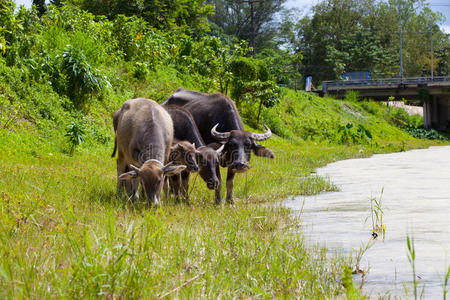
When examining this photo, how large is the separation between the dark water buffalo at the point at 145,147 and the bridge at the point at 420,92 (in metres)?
43.2

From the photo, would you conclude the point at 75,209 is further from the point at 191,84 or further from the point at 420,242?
the point at 191,84

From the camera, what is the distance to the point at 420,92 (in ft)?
162

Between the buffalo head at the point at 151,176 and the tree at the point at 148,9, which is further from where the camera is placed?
the tree at the point at 148,9

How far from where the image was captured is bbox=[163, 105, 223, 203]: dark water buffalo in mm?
6789

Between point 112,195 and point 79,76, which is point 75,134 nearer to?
point 79,76


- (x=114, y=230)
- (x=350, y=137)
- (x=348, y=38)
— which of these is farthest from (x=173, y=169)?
(x=348, y=38)

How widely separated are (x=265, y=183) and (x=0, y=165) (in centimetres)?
479

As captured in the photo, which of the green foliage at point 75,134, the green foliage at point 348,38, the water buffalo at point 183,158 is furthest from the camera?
the green foliage at point 348,38

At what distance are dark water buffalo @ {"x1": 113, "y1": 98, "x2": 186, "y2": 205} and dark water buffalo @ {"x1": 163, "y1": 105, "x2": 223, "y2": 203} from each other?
0.51 m

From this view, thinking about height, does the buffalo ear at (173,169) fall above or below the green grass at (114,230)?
above

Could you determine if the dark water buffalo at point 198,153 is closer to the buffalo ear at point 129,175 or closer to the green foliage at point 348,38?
the buffalo ear at point 129,175

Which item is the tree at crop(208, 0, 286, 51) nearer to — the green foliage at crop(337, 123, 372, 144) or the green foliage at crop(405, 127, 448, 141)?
the green foliage at crop(405, 127, 448, 141)

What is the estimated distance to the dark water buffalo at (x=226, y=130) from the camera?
726cm

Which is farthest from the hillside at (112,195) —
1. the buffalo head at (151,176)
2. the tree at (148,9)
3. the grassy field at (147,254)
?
the tree at (148,9)
